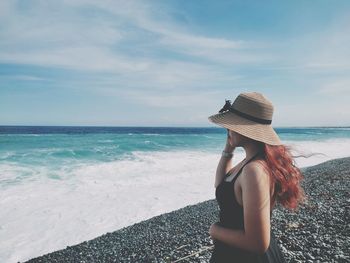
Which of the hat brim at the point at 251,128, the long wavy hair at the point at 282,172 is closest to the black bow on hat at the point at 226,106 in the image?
the hat brim at the point at 251,128

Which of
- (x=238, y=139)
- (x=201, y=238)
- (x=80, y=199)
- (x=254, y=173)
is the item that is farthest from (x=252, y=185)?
(x=80, y=199)

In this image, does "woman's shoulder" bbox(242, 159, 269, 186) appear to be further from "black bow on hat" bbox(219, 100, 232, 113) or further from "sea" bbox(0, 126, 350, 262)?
"black bow on hat" bbox(219, 100, 232, 113)

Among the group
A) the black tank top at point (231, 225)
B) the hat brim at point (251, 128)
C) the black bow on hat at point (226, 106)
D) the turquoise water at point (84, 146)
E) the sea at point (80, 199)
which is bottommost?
the sea at point (80, 199)

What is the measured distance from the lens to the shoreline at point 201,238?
5.66 meters

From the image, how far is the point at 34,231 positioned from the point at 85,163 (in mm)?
16290

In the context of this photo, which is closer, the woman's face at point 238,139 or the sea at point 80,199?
the woman's face at point 238,139

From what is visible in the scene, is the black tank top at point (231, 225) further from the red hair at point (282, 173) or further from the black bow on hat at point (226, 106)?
the black bow on hat at point (226, 106)

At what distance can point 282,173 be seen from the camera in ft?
7.28

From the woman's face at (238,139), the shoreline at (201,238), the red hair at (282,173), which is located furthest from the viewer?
the shoreline at (201,238)

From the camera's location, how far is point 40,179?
60.5 feet

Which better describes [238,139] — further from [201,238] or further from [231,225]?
[201,238]

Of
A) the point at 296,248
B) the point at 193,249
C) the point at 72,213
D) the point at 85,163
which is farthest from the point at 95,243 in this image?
the point at 85,163

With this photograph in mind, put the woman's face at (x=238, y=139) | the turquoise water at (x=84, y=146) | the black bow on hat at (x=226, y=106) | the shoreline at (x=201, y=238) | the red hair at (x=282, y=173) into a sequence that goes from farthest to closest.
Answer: the turquoise water at (x=84, y=146), the shoreline at (x=201, y=238), the black bow on hat at (x=226, y=106), the woman's face at (x=238, y=139), the red hair at (x=282, y=173)

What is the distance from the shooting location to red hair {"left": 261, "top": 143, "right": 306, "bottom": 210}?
216 cm
